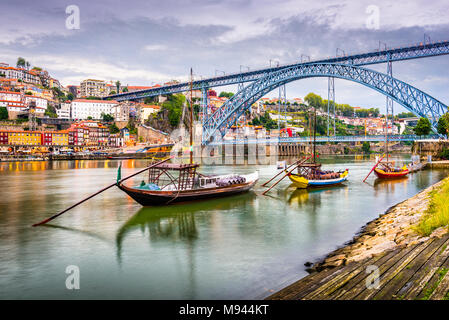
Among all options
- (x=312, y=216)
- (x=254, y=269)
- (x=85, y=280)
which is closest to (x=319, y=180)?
(x=312, y=216)

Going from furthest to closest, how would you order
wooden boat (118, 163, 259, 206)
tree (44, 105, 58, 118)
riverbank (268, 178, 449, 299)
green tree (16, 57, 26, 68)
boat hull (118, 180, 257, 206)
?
1. green tree (16, 57, 26, 68)
2. tree (44, 105, 58, 118)
3. wooden boat (118, 163, 259, 206)
4. boat hull (118, 180, 257, 206)
5. riverbank (268, 178, 449, 299)

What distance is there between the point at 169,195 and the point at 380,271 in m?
10.4

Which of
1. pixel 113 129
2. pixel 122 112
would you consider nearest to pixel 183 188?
pixel 113 129

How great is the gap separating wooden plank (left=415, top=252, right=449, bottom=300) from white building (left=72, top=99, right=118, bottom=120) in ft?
309

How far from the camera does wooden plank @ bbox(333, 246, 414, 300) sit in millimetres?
4334

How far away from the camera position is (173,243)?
9.66 m

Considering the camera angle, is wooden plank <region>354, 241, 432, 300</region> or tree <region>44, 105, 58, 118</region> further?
tree <region>44, 105, 58, 118</region>

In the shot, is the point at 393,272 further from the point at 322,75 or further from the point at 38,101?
the point at 38,101
